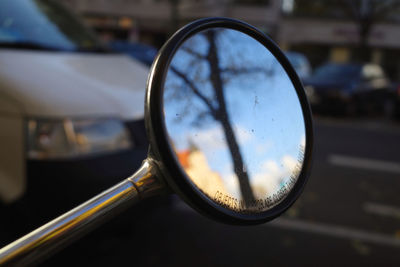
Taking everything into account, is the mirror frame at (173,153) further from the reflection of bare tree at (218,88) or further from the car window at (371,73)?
the car window at (371,73)

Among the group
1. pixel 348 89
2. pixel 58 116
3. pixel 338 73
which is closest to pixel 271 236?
pixel 58 116

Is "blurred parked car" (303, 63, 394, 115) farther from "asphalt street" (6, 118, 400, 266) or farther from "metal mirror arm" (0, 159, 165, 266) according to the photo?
"metal mirror arm" (0, 159, 165, 266)

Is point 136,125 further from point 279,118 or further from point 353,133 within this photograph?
point 353,133

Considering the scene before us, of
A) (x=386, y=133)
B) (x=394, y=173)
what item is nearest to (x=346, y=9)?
(x=386, y=133)

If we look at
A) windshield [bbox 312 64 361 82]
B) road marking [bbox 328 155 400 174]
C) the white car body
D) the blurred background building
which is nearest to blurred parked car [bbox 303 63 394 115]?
windshield [bbox 312 64 361 82]

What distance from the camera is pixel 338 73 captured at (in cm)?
1230

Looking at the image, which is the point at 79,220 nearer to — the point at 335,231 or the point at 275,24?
the point at 335,231

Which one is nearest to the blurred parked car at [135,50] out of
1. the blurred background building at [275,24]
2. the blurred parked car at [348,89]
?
the blurred parked car at [348,89]

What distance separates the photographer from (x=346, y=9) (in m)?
22.9

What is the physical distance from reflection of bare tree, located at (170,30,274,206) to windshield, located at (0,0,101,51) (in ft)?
6.70

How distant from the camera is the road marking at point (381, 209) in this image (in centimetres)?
433

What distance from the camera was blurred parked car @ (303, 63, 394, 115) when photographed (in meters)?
11.4

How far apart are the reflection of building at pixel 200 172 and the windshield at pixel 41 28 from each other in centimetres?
214

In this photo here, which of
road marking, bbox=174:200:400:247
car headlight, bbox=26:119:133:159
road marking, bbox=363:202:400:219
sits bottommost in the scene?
road marking, bbox=363:202:400:219
